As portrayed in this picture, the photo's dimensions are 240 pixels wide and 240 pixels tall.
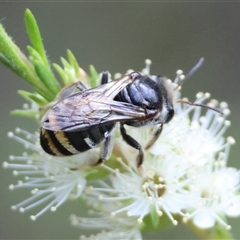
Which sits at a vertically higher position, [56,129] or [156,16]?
[156,16]

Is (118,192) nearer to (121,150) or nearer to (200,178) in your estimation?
(121,150)

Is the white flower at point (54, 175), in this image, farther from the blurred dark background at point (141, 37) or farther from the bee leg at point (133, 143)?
the blurred dark background at point (141, 37)

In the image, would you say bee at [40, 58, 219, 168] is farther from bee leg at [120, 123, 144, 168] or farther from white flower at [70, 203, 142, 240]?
white flower at [70, 203, 142, 240]

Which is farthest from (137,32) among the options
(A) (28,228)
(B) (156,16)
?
(A) (28,228)

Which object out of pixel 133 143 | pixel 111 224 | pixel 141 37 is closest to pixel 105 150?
pixel 133 143

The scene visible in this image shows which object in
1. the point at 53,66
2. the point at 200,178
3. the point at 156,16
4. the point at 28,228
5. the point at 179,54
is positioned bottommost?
the point at 28,228

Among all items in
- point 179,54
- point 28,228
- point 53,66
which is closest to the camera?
point 53,66

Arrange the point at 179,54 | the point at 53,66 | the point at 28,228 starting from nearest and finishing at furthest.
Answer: the point at 53,66
the point at 28,228
the point at 179,54
